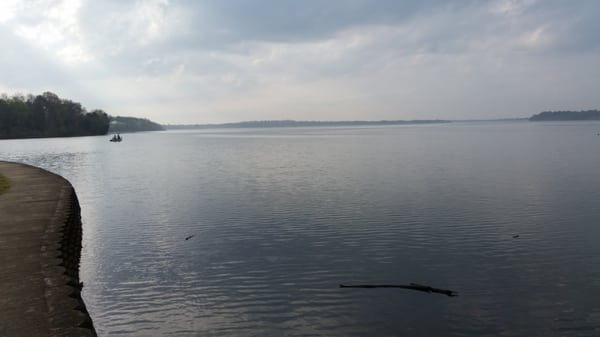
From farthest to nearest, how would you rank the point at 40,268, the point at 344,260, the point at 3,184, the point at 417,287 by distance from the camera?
the point at 3,184 < the point at 344,260 < the point at 417,287 < the point at 40,268

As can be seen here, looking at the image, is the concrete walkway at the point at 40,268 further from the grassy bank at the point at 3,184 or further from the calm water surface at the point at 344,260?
the grassy bank at the point at 3,184

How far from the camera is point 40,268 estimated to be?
581 inches

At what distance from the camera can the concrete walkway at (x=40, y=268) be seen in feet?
35.2

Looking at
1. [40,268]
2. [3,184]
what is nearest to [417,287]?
[40,268]

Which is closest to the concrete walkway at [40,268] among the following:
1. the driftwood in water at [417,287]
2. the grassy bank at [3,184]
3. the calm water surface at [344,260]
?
the calm water surface at [344,260]

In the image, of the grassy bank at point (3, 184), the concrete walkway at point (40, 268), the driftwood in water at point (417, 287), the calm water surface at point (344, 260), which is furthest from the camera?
the grassy bank at point (3, 184)

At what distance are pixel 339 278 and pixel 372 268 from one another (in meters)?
1.61

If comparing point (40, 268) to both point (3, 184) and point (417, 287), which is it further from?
point (3, 184)

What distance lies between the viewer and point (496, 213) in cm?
2820

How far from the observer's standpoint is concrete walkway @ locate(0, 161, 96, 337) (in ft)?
35.2

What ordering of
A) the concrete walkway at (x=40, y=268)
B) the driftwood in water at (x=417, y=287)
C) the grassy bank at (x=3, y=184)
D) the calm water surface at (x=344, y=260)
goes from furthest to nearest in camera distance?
the grassy bank at (x=3, y=184), the driftwood in water at (x=417, y=287), the calm water surface at (x=344, y=260), the concrete walkway at (x=40, y=268)

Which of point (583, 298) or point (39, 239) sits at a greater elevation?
point (39, 239)

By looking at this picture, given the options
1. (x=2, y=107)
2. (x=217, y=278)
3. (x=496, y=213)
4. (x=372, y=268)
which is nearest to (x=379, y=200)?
(x=496, y=213)

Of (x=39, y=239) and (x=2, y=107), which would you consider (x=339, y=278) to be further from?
(x=2, y=107)
